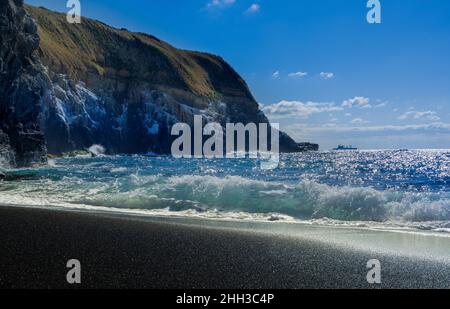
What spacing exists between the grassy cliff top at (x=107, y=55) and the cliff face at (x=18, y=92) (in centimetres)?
5013

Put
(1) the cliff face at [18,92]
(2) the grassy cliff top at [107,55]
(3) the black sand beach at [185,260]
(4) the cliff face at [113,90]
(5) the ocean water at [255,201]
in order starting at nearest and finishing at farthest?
(3) the black sand beach at [185,260] < (5) the ocean water at [255,201] < (1) the cliff face at [18,92] < (4) the cliff face at [113,90] < (2) the grassy cliff top at [107,55]

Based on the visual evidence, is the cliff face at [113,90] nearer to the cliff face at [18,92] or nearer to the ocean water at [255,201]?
the cliff face at [18,92]

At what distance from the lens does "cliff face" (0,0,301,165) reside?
81.5m

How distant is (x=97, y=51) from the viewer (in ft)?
389

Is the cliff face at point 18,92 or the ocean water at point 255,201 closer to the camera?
the ocean water at point 255,201

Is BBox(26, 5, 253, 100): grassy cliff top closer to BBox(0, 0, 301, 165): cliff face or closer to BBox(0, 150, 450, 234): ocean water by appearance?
BBox(0, 0, 301, 165): cliff face

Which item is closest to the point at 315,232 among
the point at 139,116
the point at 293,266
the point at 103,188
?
the point at 293,266

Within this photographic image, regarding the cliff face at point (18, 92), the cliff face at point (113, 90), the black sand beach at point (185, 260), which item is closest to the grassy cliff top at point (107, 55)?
the cliff face at point (113, 90)

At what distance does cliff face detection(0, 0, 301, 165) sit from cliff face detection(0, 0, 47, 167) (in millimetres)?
229

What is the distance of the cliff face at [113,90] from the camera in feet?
267

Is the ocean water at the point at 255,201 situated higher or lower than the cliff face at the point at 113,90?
lower

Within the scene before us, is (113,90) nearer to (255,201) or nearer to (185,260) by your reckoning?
(255,201)

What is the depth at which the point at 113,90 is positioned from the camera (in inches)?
4318
